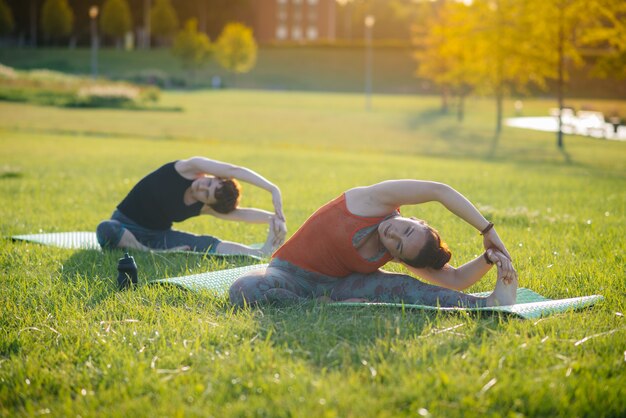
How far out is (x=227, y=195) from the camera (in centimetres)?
625

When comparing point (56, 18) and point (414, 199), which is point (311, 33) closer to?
point (56, 18)

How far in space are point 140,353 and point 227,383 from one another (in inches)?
23.7

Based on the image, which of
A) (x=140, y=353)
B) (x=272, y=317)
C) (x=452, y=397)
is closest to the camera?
(x=452, y=397)

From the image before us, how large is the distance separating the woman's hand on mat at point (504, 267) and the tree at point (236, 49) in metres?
68.4

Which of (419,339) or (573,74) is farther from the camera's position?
(573,74)

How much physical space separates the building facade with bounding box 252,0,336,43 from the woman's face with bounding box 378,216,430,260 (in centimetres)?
9238

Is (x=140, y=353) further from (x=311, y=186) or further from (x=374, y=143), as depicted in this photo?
(x=374, y=143)

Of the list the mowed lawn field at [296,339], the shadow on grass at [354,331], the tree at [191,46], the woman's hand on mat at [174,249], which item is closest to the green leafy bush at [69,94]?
the mowed lawn field at [296,339]

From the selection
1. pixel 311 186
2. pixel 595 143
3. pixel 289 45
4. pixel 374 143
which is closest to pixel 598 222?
pixel 311 186

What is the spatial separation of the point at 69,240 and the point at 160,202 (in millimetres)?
960

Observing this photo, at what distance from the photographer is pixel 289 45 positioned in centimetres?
8419

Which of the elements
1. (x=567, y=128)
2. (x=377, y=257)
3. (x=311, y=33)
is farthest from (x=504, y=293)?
(x=311, y=33)

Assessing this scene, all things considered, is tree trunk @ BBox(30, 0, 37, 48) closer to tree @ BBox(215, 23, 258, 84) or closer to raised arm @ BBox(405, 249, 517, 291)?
tree @ BBox(215, 23, 258, 84)

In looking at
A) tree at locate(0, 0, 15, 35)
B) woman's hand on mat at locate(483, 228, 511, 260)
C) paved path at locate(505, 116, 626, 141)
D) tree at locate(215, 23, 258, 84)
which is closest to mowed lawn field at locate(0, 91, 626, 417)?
woman's hand on mat at locate(483, 228, 511, 260)
